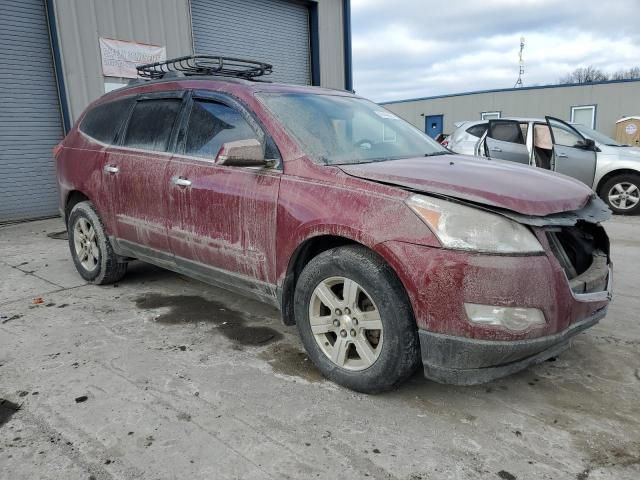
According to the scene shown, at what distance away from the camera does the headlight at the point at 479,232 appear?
2199mm

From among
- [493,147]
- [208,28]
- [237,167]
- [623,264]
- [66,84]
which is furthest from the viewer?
[208,28]

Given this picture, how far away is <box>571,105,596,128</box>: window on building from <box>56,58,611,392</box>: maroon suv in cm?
2314

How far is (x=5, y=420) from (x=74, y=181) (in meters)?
2.72

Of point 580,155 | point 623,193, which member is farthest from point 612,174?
point 580,155

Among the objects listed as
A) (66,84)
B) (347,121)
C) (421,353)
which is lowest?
(421,353)

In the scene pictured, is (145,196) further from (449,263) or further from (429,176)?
(449,263)

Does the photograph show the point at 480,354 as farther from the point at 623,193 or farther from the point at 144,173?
the point at 623,193

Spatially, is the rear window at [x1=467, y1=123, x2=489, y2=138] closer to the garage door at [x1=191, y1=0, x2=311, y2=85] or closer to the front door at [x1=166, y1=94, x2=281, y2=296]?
the garage door at [x1=191, y1=0, x2=311, y2=85]

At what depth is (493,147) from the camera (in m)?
8.94

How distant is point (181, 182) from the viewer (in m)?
3.46

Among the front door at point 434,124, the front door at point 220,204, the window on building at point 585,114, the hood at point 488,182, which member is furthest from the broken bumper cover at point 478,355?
the front door at point 434,124

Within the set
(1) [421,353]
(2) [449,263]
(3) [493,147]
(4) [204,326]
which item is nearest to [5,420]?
(4) [204,326]

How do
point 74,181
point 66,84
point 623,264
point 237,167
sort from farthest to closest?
point 66,84
point 623,264
point 74,181
point 237,167

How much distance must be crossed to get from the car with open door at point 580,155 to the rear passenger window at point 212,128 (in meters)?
6.24
